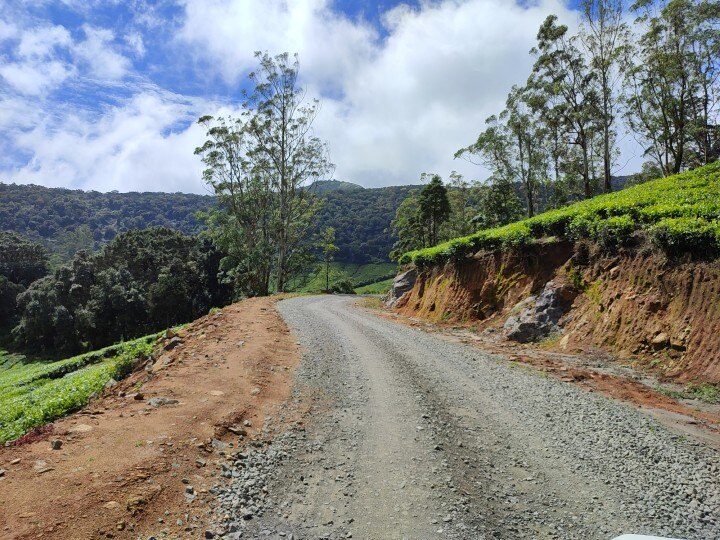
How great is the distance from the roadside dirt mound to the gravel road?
2949 millimetres

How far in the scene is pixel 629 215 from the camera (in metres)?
13.4

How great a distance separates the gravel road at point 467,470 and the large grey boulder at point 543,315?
518 centimetres

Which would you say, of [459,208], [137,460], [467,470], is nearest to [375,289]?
[459,208]

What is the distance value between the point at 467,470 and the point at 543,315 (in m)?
10.3

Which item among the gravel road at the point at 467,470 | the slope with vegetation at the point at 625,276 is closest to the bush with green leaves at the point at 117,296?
the slope with vegetation at the point at 625,276

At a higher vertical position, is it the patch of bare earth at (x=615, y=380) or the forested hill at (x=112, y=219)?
the forested hill at (x=112, y=219)

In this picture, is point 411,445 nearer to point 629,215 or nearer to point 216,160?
point 629,215

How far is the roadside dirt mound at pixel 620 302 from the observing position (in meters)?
9.75

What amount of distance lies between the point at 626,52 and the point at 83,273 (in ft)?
213

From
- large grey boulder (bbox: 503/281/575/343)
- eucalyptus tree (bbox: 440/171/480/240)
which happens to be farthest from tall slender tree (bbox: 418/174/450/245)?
large grey boulder (bbox: 503/281/575/343)

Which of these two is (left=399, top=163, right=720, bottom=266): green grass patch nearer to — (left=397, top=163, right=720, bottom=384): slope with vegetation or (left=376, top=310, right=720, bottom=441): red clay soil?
(left=397, top=163, right=720, bottom=384): slope with vegetation

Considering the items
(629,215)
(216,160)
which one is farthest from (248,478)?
(216,160)

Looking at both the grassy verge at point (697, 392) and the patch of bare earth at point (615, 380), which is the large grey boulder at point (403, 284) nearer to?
the patch of bare earth at point (615, 380)

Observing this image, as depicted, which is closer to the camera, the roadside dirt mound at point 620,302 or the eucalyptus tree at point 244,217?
the roadside dirt mound at point 620,302
